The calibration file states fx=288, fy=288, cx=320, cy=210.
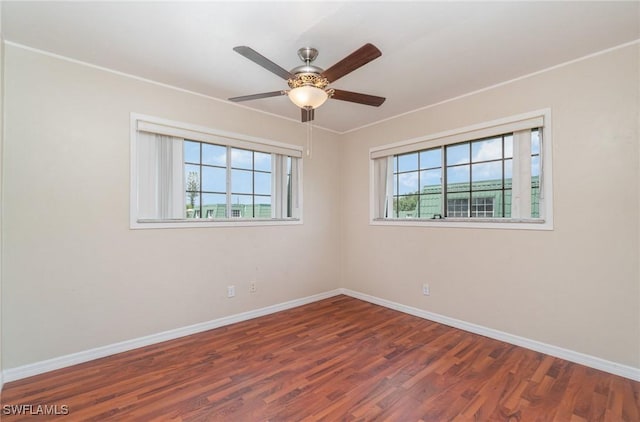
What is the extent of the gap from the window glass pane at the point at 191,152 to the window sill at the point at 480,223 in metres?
2.51

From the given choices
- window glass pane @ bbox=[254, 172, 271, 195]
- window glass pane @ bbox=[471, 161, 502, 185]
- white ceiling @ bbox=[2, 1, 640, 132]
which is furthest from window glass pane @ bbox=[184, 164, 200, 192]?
window glass pane @ bbox=[471, 161, 502, 185]

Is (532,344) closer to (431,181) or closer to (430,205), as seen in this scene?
(430,205)

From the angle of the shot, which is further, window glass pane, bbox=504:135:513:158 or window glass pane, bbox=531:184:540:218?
window glass pane, bbox=504:135:513:158

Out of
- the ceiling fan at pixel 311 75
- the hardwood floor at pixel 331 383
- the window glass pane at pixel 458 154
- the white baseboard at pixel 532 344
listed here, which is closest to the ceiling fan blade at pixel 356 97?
the ceiling fan at pixel 311 75

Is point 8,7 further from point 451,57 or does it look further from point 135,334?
point 451,57

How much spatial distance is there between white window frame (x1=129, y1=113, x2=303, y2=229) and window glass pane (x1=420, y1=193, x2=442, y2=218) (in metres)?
1.63

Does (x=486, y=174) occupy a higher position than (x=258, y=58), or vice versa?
(x=258, y=58)

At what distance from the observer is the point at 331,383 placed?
7.15ft

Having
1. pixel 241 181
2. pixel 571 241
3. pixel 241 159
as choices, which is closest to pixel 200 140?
pixel 241 159

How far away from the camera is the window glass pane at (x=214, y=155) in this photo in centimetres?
327

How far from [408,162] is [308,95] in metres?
2.27

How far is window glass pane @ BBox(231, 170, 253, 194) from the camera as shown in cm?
350

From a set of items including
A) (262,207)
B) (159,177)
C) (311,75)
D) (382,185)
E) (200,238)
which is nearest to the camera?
(311,75)

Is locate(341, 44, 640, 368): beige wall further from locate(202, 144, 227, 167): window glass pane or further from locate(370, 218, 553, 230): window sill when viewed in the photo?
locate(202, 144, 227, 167): window glass pane
